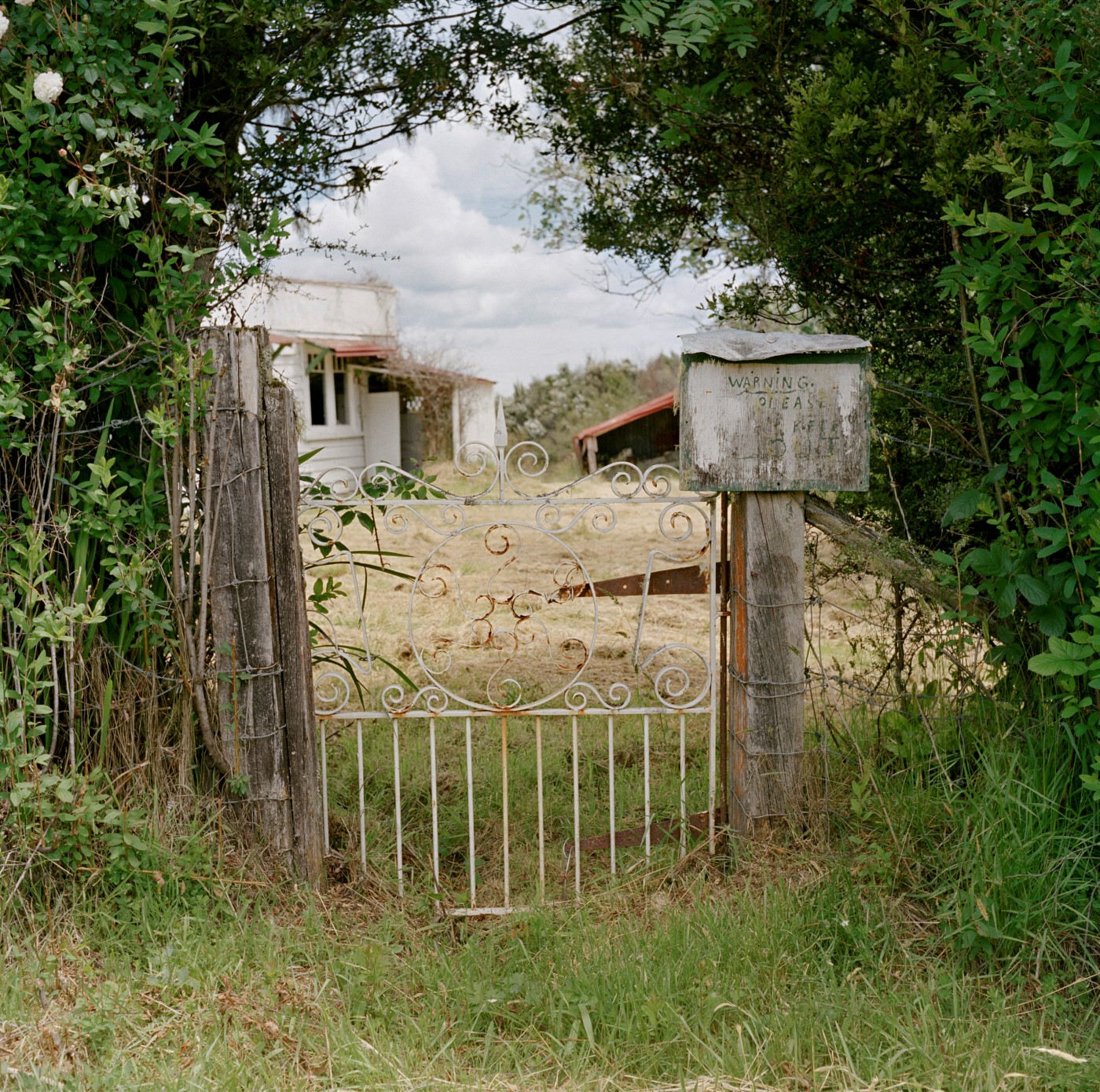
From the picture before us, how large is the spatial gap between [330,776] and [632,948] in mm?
2131

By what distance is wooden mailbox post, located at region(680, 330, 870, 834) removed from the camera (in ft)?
A: 10.6

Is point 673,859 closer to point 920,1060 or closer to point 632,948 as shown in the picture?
point 632,948

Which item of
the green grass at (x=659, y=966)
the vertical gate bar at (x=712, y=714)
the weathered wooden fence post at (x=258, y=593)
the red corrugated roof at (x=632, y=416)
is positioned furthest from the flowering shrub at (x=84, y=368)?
the red corrugated roof at (x=632, y=416)

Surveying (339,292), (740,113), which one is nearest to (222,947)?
(740,113)

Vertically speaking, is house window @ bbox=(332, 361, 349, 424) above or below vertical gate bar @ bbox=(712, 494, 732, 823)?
above

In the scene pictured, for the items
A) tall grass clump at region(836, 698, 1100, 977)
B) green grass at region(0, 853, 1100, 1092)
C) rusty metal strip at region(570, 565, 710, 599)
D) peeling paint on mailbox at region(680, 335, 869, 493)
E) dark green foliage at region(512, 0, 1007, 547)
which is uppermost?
dark green foliage at region(512, 0, 1007, 547)

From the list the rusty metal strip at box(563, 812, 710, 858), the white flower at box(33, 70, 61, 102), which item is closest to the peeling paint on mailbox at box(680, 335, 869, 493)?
the rusty metal strip at box(563, 812, 710, 858)

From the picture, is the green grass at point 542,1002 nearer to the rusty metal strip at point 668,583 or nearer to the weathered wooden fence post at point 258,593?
the weathered wooden fence post at point 258,593

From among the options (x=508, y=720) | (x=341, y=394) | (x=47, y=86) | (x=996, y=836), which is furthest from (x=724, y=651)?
(x=341, y=394)

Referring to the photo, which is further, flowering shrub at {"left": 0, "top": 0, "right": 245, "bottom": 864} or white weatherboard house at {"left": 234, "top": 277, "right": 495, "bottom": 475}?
white weatherboard house at {"left": 234, "top": 277, "right": 495, "bottom": 475}

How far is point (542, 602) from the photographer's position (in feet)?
25.9

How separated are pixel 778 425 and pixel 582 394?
103 feet

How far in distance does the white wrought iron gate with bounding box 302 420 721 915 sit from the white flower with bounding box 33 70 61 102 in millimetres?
1426

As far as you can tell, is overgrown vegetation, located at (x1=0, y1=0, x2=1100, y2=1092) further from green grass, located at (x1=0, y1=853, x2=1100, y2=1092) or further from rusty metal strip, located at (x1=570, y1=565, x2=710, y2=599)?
rusty metal strip, located at (x1=570, y1=565, x2=710, y2=599)
